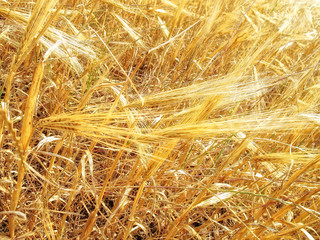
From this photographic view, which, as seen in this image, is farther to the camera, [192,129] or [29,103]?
[192,129]

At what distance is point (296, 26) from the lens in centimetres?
133

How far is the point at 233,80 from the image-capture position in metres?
0.66

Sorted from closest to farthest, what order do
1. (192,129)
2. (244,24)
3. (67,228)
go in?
(192,129)
(67,228)
(244,24)

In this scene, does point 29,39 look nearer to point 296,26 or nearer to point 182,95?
point 182,95

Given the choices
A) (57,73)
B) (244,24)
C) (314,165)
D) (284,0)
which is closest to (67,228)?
(57,73)

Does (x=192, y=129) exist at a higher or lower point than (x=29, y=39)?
lower

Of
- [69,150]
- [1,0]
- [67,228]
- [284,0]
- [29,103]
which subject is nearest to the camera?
[29,103]

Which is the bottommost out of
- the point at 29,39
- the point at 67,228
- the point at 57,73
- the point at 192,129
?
the point at 67,228

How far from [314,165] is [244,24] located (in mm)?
766

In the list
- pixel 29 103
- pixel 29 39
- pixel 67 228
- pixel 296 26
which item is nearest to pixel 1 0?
pixel 29 39

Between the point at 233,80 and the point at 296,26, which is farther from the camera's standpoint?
the point at 296,26

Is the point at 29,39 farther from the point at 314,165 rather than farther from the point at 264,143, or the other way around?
the point at 264,143

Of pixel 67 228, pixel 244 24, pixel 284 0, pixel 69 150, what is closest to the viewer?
pixel 69 150

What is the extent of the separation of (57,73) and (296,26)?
2.99 feet
